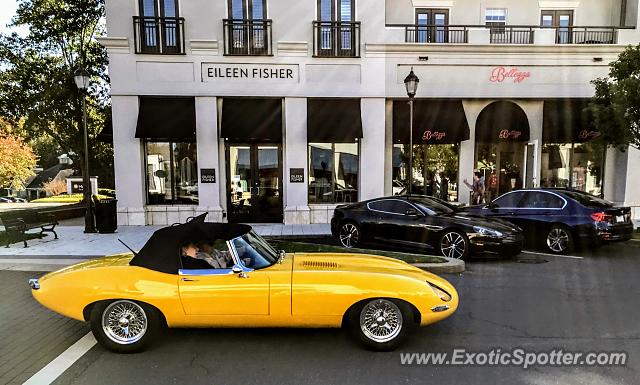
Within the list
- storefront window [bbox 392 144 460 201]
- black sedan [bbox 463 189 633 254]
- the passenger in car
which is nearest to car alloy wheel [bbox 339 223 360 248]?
black sedan [bbox 463 189 633 254]

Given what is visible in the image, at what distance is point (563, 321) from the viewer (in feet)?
16.2

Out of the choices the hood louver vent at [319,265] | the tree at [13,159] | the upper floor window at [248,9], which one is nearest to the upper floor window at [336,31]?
the upper floor window at [248,9]

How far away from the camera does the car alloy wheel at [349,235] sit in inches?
373

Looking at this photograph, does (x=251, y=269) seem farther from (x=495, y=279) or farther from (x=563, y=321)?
(x=495, y=279)

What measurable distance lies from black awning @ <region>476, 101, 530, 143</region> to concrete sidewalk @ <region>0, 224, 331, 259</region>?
653 centimetres

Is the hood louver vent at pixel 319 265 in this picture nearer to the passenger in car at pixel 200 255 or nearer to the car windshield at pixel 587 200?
the passenger in car at pixel 200 255

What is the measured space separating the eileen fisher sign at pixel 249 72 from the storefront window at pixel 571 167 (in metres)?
9.71

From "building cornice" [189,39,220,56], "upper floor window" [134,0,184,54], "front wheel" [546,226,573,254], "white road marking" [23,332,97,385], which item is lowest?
"white road marking" [23,332,97,385]

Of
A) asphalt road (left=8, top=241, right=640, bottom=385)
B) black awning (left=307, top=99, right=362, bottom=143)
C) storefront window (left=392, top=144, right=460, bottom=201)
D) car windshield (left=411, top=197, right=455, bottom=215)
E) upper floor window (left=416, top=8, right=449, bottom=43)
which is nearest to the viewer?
asphalt road (left=8, top=241, right=640, bottom=385)

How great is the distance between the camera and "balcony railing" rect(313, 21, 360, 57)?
13.0 m

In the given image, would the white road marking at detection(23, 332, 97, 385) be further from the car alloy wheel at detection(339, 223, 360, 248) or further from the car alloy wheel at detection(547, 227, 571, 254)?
the car alloy wheel at detection(547, 227, 571, 254)

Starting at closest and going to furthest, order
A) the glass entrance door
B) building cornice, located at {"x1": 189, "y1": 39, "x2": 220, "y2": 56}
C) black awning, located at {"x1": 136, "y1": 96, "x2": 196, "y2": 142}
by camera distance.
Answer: black awning, located at {"x1": 136, "y1": 96, "x2": 196, "y2": 142}
building cornice, located at {"x1": 189, "y1": 39, "x2": 220, "y2": 56}
the glass entrance door

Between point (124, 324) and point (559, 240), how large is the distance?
8.89 m

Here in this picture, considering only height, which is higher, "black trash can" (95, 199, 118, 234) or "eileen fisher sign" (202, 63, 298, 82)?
"eileen fisher sign" (202, 63, 298, 82)
